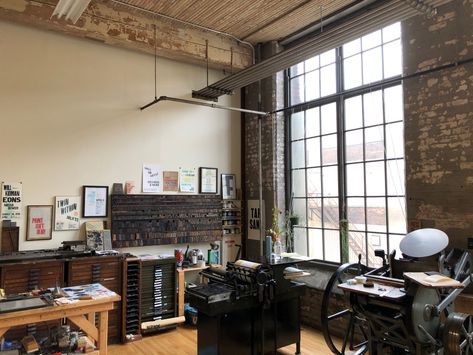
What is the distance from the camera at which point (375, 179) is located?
4680 millimetres

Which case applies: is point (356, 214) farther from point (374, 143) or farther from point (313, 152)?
point (313, 152)

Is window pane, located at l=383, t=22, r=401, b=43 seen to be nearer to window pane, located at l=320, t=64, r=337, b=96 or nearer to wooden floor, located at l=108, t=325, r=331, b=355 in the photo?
window pane, located at l=320, t=64, r=337, b=96

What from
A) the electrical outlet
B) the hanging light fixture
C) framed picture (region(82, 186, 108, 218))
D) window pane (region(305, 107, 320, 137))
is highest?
the hanging light fixture

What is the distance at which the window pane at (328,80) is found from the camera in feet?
17.2

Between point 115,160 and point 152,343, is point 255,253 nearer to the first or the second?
point 152,343

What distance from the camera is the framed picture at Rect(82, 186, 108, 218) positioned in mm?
4914

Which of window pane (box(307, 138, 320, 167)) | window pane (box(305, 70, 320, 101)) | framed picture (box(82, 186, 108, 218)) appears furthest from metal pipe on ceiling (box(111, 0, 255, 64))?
framed picture (box(82, 186, 108, 218))

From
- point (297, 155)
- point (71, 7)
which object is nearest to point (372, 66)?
point (297, 155)

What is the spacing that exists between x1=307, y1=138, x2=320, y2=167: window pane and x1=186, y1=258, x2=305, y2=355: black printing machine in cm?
189

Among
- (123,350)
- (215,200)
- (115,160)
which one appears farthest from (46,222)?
(215,200)

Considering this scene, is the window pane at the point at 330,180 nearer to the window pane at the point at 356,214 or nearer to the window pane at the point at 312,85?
the window pane at the point at 356,214

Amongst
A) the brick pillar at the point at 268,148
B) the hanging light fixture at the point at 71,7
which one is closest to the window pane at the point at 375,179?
the brick pillar at the point at 268,148

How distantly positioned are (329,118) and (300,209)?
4.63ft

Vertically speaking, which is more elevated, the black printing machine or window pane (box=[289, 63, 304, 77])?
window pane (box=[289, 63, 304, 77])
